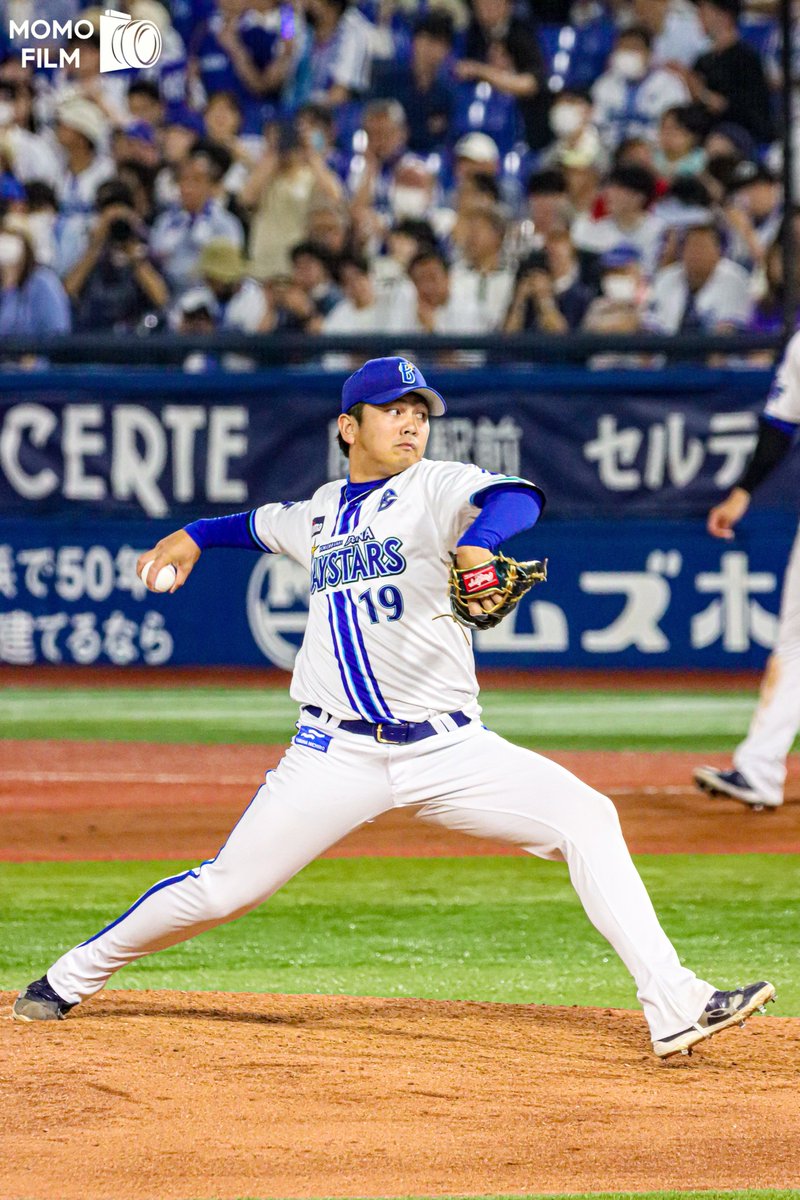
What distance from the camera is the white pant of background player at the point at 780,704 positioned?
725 centimetres

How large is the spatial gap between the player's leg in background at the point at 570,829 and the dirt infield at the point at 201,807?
1.94 metres

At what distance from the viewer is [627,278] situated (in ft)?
39.4

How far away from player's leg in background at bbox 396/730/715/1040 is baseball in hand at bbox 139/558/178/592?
741 millimetres

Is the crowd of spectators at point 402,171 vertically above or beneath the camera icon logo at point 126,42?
beneath

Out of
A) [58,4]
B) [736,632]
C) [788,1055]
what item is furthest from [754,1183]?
[58,4]

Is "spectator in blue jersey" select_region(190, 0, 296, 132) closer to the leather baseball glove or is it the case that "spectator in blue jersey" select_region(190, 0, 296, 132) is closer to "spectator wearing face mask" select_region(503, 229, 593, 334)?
"spectator wearing face mask" select_region(503, 229, 593, 334)

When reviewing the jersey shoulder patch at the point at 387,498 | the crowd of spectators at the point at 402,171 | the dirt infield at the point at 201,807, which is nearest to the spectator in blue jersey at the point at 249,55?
the crowd of spectators at the point at 402,171

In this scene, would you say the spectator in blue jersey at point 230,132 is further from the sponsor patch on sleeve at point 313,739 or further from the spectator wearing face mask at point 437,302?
the sponsor patch on sleeve at point 313,739

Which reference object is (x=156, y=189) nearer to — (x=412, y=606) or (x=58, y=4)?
(x=58, y=4)

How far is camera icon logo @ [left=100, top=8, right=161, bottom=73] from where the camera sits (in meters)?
14.4

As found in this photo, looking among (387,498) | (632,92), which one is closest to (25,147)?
(632,92)

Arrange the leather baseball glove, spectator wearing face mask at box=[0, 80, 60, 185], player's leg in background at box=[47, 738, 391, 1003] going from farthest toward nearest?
spectator wearing face mask at box=[0, 80, 60, 185]
player's leg in background at box=[47, 738, 391, 1003]
the leather baseball glove

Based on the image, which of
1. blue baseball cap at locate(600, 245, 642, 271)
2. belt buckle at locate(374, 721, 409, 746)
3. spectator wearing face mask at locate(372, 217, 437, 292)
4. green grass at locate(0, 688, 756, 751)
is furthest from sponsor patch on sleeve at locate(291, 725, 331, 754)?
blue baseball cap at locate(600, 245, 642, 271)

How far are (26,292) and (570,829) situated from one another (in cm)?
933
